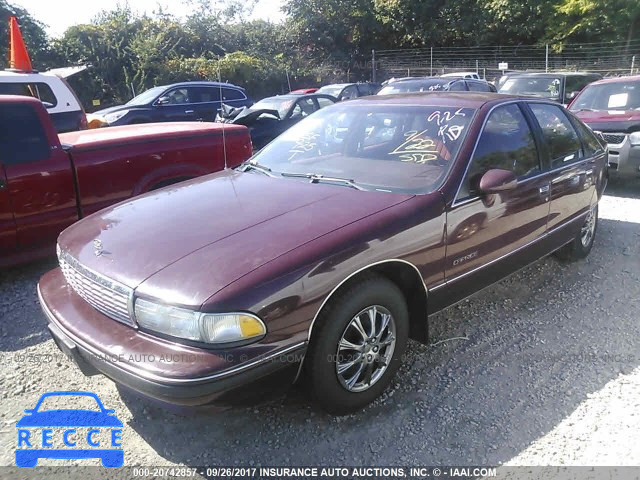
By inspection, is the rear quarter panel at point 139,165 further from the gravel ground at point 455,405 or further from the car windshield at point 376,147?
the car windshield at point 376,147

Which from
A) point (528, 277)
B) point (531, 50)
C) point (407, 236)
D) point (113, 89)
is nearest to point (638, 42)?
point (531, 50)

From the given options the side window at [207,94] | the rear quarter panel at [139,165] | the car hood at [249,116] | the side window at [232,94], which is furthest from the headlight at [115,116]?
the rear quarter panel at [139,165]

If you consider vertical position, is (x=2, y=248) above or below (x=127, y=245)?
below

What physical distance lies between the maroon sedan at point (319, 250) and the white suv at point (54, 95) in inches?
225

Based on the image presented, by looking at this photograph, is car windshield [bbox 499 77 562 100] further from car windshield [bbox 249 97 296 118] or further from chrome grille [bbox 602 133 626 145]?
car windshield [bbox 249 97 296 118]

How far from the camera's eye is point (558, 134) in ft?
13.6

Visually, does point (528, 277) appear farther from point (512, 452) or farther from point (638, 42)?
point (638, 42)

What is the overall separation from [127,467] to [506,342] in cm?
245

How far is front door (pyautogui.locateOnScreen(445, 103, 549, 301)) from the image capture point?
3088 mm

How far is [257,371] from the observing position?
7.24ft

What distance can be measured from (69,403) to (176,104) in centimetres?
1050

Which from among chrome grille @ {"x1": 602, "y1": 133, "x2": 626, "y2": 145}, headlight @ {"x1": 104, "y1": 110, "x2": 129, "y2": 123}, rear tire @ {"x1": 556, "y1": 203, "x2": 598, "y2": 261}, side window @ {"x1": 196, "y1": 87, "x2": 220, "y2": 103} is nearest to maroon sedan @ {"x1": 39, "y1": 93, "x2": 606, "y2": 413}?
rear tire @ {"x1": 556, "y1": 203, "x2": 598, "y2": 261}

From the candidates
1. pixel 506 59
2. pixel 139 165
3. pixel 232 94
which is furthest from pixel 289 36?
pixel 139 165

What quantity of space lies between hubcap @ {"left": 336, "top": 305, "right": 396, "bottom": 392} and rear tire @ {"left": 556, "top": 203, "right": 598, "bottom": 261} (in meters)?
2.65
